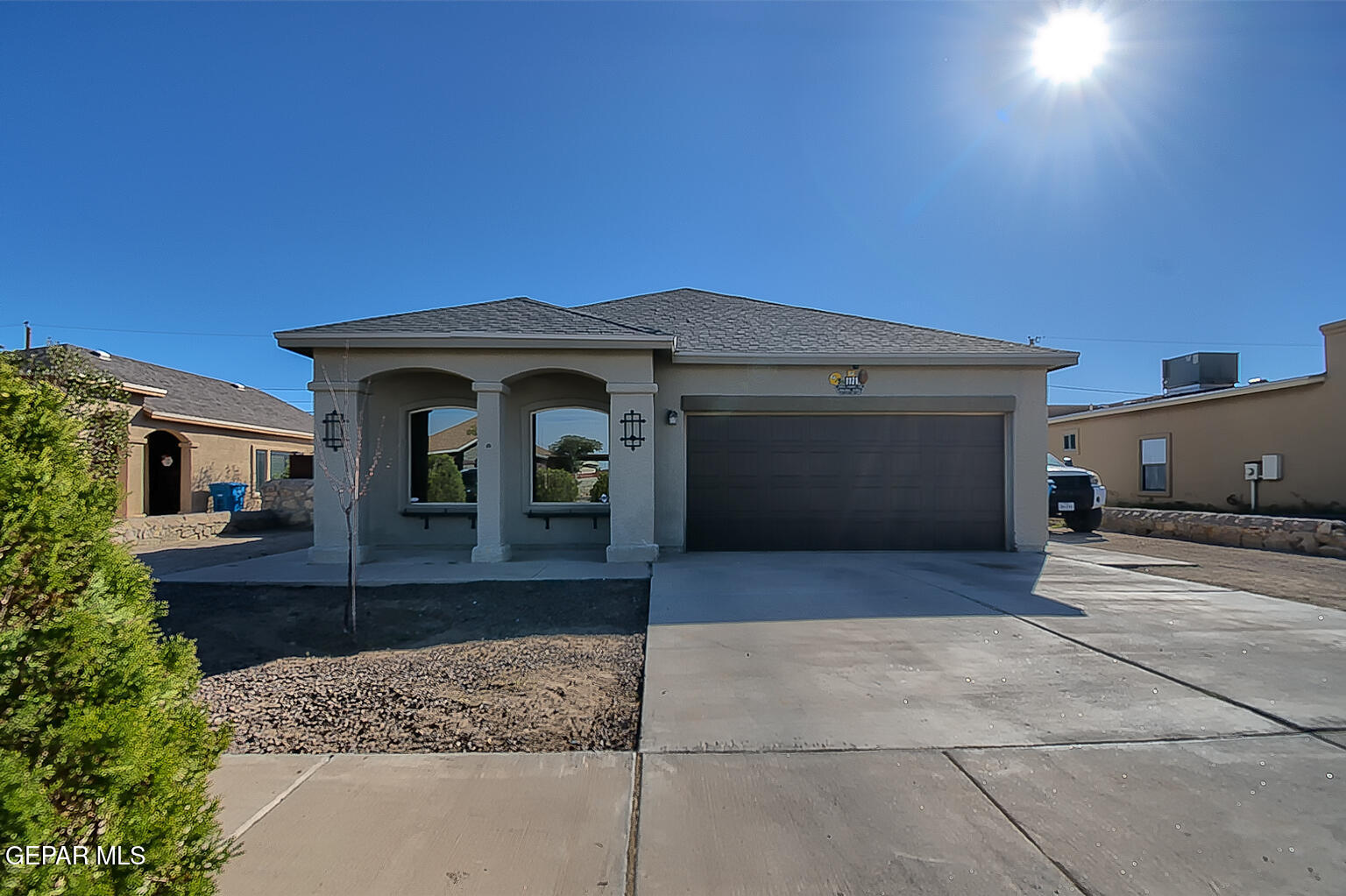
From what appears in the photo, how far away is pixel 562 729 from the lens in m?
3.43

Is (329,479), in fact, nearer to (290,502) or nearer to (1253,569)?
(290,502)

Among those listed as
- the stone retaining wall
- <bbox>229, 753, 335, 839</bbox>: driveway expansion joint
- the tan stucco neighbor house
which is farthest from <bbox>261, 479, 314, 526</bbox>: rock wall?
the stone retaining wall

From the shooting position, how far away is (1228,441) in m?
15.2

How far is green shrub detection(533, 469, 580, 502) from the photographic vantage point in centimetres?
1034

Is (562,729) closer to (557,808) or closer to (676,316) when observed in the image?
(557,808)

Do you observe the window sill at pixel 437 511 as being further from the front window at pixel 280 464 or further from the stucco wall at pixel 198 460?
the front window at pixel 280 464

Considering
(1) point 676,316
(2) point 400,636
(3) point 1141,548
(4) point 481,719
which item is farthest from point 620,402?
(3) point 1141,548

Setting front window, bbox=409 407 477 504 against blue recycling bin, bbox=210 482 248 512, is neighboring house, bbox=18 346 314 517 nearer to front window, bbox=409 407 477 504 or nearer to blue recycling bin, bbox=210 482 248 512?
blue recycling bin, bbox=210 482 248 512

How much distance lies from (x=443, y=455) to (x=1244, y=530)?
14.5 m

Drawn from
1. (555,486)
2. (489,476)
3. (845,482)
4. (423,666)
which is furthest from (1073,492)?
(423,666)

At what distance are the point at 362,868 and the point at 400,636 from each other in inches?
134

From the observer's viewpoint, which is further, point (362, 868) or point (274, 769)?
point (274, 769)

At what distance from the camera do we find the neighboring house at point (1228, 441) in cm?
1302

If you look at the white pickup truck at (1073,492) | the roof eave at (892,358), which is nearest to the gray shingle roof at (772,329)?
the roof eave at (892,358)
